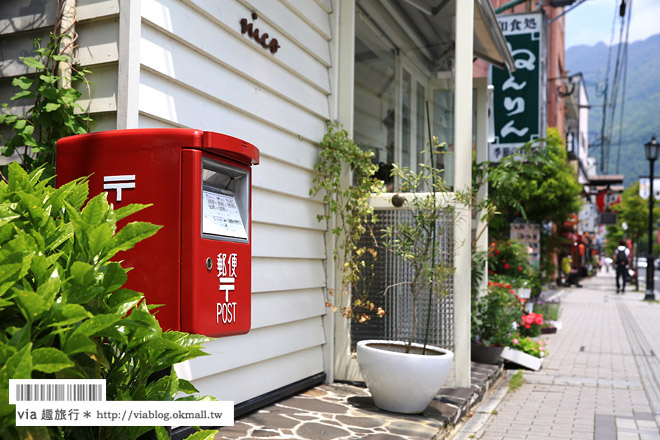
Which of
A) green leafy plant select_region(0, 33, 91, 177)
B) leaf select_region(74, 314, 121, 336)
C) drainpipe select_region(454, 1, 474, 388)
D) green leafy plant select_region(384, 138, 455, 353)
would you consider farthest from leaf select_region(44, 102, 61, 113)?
drainpipe select_region(454, 1, 474, 388)

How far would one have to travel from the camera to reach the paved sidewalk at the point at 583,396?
4.93 meters

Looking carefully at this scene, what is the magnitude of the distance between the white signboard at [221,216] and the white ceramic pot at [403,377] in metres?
2.23

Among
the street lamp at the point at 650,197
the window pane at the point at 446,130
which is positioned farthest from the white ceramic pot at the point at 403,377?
the street lamp at the point at 650,197

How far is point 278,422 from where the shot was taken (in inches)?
164

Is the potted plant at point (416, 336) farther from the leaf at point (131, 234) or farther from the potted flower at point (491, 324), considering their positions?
the leaf at point (131, 234)

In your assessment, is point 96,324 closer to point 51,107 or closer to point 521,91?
point 51,107

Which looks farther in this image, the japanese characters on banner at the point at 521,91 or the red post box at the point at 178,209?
the japanese characters on banner at the point at 521,91

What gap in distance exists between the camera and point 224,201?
8.34ft

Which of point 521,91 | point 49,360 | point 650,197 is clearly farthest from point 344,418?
point 650,197

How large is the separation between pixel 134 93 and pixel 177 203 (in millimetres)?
1061

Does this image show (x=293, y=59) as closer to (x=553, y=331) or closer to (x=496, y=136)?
(x=496, y=136)

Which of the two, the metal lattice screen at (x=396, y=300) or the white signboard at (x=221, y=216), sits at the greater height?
the white signboard at (x=221, y=216)

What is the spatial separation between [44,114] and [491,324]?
5.58 metres

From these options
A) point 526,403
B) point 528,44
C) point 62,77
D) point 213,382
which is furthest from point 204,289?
point 528,44
